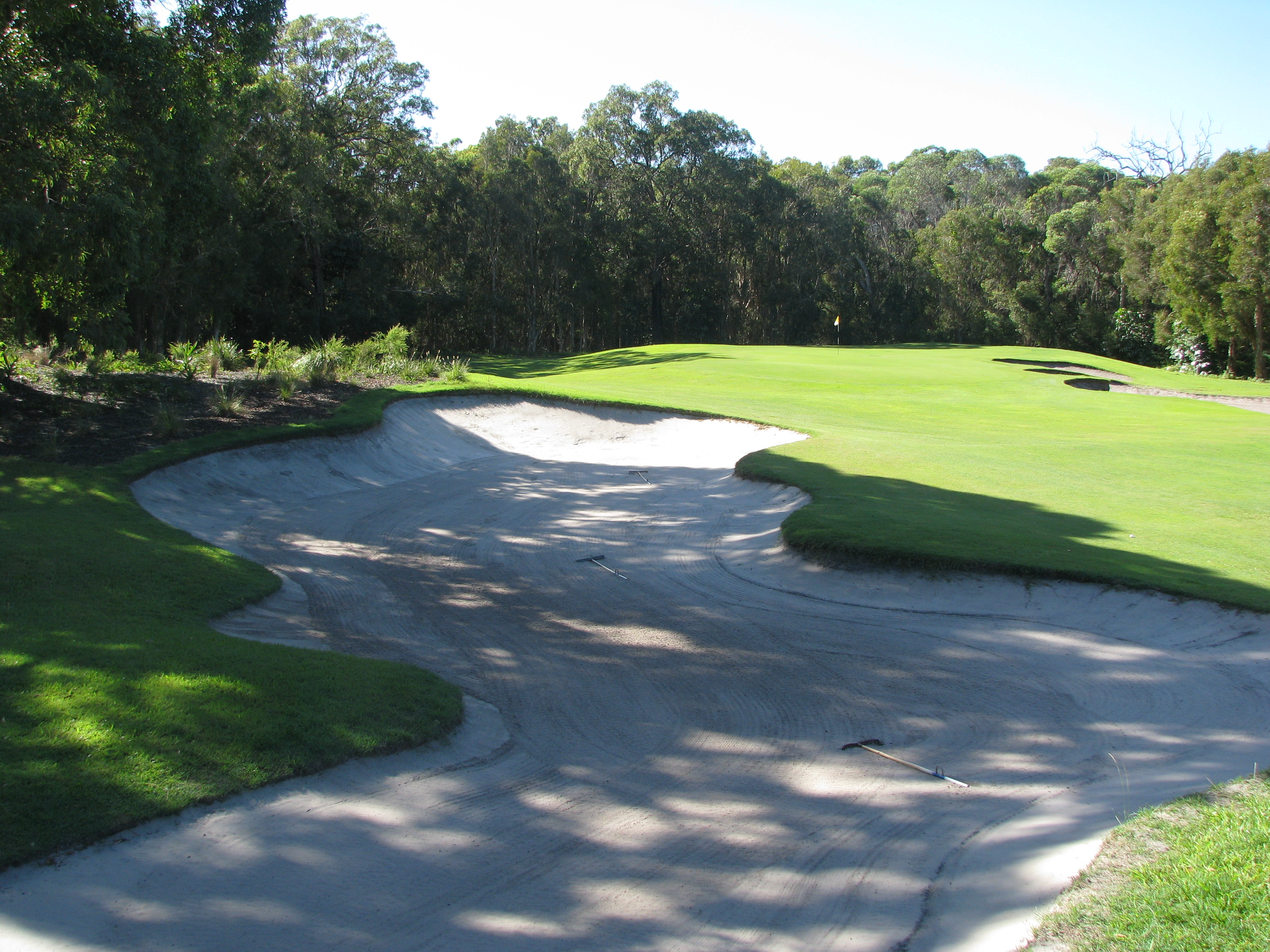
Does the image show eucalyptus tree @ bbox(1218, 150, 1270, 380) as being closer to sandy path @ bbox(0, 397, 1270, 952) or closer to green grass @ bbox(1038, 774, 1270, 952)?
sandy path @ bbox(0, 397, 1270, 952)

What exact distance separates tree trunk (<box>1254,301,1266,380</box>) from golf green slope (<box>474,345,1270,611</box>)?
1110 centimetres

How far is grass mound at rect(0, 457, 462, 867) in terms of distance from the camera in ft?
15.6

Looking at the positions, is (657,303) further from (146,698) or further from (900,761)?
(146,698)

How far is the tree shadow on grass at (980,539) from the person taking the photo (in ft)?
30.4

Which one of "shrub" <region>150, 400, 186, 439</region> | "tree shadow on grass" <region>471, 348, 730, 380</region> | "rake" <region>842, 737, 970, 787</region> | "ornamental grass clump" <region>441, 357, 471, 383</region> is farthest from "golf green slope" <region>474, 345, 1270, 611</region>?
"shrub" <region>150, 400, 186, 439</region>

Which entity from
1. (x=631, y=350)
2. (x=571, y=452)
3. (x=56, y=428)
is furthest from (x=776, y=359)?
(x=56, y=428)

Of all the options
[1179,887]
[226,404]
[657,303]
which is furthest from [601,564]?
[657,303]

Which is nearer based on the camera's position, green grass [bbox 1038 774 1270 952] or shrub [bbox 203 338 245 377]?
green grass [bbox 1038 774 1270 952]

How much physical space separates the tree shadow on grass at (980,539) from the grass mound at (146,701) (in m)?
5.60

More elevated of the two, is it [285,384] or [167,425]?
[285,384]

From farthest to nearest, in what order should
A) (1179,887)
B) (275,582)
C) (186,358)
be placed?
1. (186,358)
2. (275,582)
3. (1179,887)

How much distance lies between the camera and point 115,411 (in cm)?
1602

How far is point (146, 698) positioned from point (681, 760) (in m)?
3.65

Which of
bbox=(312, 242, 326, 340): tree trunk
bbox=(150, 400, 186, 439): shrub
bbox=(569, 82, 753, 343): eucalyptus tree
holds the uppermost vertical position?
bbox=(569, 82, 753, 343): eucalyptus tree
